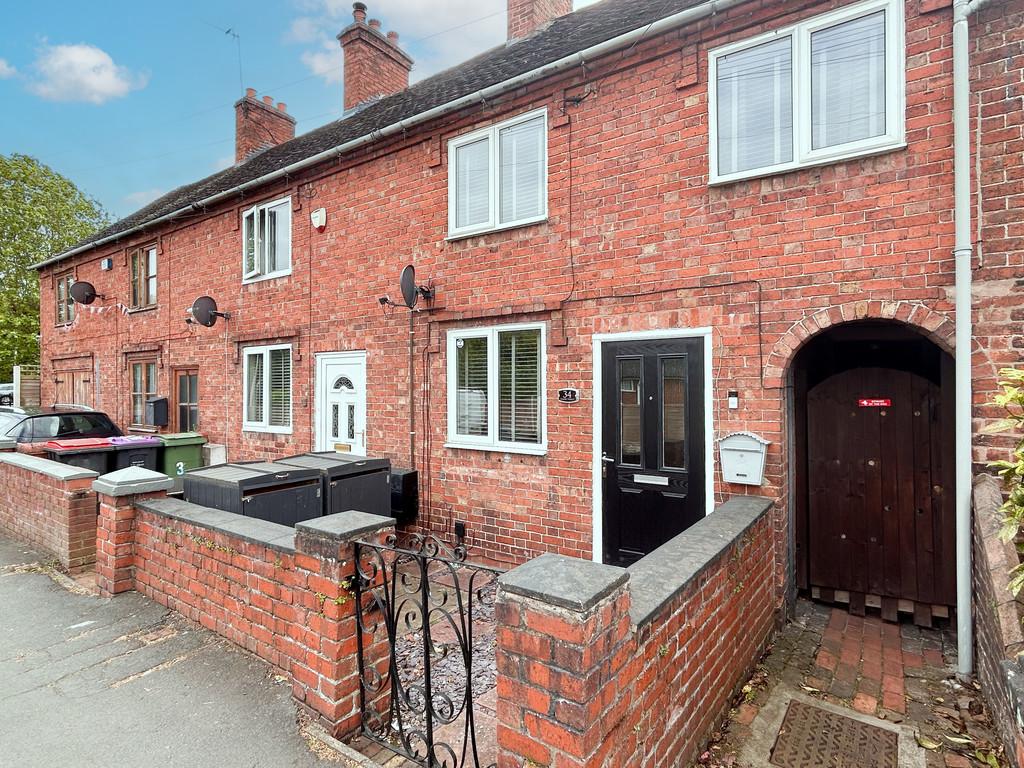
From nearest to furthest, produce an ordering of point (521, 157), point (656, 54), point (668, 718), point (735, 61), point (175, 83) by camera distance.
→ point (668, 718) → point (735, 61) → point (656, 54) → point (521, 157) → point (175, 83)

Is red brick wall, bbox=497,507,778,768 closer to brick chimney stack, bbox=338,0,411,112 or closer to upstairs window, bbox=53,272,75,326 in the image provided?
brick chimney stack, bbox=338,0,411,112

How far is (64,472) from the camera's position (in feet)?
17.7

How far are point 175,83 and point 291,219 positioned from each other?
51.1ft

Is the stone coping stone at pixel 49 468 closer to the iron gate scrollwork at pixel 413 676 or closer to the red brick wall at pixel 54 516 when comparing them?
the red brick wall at pixel 54 516

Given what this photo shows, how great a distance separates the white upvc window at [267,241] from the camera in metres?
8.72

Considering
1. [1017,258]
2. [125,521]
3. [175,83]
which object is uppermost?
[175,83]

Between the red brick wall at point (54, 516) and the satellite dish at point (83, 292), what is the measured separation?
8.47m

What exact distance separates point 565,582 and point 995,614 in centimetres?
267

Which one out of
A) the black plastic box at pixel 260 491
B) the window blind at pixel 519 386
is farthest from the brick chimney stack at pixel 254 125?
the black plastic box at pixel 260 491

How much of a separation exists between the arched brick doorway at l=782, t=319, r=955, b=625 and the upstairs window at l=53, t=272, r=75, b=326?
1713 centimetres

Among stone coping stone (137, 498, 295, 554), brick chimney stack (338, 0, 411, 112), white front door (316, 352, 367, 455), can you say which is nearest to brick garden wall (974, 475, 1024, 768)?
stone coping stone (137, 498, 295, 554)

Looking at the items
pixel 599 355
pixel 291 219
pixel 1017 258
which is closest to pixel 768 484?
pixel 599 355

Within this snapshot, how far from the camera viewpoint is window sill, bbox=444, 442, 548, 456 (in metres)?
5.81

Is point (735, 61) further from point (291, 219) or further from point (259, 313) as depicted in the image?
point (259, 313)
